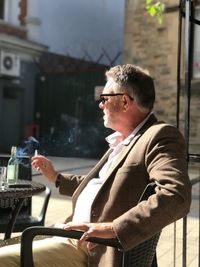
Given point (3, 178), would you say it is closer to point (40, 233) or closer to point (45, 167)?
point (45, 167)

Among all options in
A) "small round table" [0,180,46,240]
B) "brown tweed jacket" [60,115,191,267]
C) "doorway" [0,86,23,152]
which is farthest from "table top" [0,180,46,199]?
"doorway" [0,86,23,152]

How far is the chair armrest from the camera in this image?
6.75 feet

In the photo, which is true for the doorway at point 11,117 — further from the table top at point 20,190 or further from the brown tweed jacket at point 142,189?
the brown tweed jacket at point 142,189

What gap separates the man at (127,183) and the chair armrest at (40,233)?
0.03 meters

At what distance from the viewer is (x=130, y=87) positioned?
2365 mm

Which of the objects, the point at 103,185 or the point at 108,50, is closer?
the point at 103,185

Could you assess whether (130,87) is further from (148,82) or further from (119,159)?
(119,159)

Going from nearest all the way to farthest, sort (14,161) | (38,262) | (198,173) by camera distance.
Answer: (38,262) → (14,161) → (198,173)

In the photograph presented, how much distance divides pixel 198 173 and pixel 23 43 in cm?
831

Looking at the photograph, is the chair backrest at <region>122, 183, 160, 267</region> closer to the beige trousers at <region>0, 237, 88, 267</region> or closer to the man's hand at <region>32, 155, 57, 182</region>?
the beige trousers at <region>0, 237, 88, 267</region>

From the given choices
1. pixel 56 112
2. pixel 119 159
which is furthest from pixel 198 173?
pixel 119 159

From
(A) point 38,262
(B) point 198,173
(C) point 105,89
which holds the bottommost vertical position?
(B) point 198,173

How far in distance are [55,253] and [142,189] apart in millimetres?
540

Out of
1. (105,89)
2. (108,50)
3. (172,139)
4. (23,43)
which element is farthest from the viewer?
(108,50)
